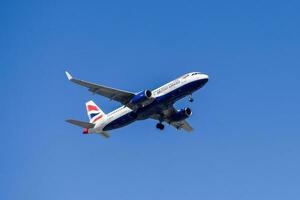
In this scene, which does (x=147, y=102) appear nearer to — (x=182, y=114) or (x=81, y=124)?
(x=182, y=114)

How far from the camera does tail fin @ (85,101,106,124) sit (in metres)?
93.1

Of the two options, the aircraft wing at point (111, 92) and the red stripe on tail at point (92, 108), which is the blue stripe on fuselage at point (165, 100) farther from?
the red stripe on tail at point (92, 108)

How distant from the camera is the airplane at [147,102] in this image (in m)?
81.2

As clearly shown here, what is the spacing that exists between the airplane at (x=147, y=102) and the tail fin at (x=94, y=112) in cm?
247

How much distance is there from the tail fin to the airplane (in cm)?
247

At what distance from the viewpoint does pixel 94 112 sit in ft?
318

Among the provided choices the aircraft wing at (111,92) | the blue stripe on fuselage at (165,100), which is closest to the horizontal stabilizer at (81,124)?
the blue stripe on fuselage at (165,100)

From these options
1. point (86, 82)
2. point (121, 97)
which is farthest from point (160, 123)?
point (86, 82)

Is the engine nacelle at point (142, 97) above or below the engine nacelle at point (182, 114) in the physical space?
below

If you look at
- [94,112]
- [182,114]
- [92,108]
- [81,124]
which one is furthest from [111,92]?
[92,108]

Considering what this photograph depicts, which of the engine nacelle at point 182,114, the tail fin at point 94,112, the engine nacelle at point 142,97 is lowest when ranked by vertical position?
the engine nacelle at point 142,97

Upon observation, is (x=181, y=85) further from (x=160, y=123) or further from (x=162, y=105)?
(x=160, y=123)

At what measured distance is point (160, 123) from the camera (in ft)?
298

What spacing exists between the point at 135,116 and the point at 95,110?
14.8 metres
